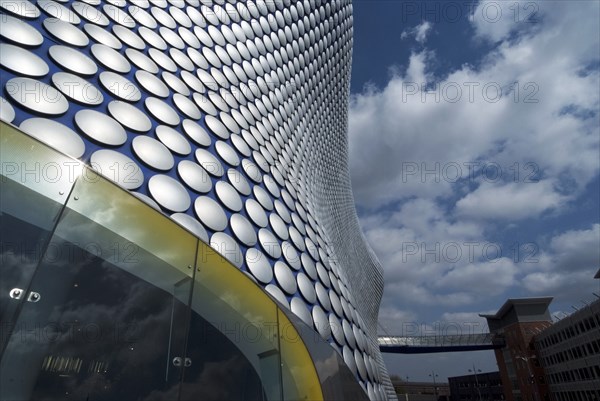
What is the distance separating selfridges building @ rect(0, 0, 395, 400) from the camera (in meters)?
3.60

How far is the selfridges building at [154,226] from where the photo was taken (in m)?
3.60

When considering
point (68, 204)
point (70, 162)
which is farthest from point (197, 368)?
point (70, 162)

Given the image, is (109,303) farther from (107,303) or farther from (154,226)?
(154,226)

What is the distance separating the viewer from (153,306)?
4078 millimetres

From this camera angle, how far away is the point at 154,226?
4559mm

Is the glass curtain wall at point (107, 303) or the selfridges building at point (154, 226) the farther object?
the selfridges building at point (154, 226)

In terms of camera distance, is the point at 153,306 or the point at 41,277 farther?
the point at 153,306

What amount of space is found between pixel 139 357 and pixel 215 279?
1.28 meters

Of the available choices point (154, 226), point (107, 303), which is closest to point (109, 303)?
point (107, 303)

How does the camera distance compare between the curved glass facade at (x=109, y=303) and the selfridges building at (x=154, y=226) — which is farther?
the selfridges building at (x=154, y=226)

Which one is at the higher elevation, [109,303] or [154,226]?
[154,226]

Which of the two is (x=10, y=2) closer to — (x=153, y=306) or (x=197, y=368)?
(x=153, y=306)

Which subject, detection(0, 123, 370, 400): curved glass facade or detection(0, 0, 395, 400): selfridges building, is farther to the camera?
detection(0, 0, 395, 400): selfridges building

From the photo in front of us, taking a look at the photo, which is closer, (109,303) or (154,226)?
(109,303)
